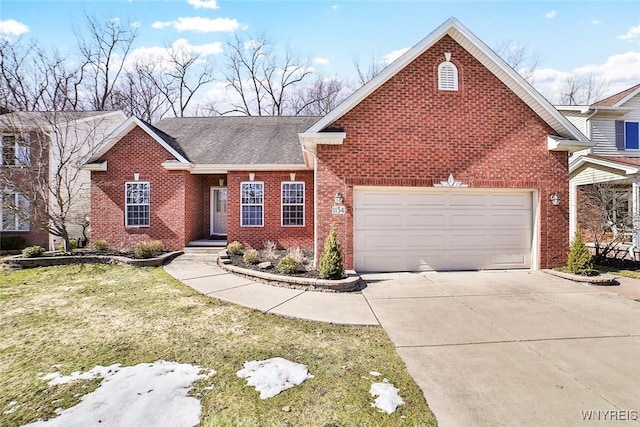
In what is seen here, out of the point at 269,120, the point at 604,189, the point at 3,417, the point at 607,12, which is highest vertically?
the point at 607,12

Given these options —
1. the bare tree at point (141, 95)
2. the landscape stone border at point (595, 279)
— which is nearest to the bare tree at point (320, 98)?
the bare tree at point (141, 95)

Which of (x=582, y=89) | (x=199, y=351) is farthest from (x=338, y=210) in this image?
(x=582, y=89)

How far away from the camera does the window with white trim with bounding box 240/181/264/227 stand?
495 inches

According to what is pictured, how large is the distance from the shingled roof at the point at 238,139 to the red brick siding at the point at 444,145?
14.3 ft

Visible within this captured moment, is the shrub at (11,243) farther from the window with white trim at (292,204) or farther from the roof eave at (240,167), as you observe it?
the window with white trim at (292,204)

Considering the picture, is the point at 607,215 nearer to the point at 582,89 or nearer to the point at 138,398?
the point at 138,398

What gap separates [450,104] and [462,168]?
186 centimetres

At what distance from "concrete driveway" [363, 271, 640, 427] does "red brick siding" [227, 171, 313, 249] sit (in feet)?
18.6

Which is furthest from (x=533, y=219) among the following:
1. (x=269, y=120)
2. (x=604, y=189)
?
(x=269, y=120)

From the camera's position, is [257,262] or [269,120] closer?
[257,262]

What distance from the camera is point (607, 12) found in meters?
9.95

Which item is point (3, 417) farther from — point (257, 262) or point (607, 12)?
point (607, 12)

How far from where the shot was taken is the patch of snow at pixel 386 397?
2.98 metres

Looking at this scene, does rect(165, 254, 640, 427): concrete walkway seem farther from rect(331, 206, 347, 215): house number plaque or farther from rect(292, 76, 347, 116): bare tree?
rect(292, 76, 347, 116): bare tree
